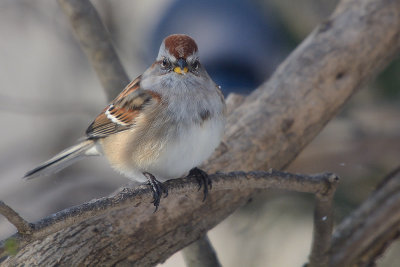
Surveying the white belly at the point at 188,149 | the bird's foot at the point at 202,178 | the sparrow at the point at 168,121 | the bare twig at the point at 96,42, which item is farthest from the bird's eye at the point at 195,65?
the bare twig at the point at 96,42

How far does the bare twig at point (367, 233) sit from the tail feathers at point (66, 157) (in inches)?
48.6

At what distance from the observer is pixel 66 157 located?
8.18 ft

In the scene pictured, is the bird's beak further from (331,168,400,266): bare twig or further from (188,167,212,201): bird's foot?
(331,168,400,266): bare twig

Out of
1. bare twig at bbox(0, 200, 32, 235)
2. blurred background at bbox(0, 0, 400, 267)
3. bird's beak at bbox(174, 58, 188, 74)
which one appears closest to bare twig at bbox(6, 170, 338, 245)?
bare twig at bbox(0, 200, 32, 235)

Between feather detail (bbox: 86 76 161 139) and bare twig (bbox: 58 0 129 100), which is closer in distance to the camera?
feather detail (bbox: 86 76 161 139)

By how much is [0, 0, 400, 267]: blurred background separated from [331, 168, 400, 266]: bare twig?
71cm

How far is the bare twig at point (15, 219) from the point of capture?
1369 millimetres

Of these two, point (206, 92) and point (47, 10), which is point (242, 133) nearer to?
point (206, 92)

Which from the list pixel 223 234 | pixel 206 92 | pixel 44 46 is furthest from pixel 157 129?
pixel 44 46

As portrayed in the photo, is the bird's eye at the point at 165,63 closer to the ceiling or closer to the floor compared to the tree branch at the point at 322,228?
closer to the ceiling

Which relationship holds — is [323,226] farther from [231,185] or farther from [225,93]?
[225,93]

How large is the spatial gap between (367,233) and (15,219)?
1726 mm

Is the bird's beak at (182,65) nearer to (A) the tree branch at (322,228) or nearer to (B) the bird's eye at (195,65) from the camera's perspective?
(B) the bird's eye at (195,65)

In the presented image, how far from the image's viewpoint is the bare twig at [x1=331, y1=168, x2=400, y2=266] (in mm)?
2503
